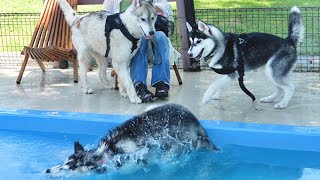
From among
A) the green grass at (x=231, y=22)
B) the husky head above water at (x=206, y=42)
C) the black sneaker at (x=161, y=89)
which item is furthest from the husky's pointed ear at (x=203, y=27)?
the green grass at (x=231, y=22)

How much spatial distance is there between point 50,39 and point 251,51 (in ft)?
8.71

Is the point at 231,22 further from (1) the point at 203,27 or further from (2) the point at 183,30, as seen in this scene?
(1) the point at 203,27

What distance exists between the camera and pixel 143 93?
15.8ft

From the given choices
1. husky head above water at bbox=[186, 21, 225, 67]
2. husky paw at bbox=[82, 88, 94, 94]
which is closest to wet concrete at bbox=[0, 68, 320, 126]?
husky paw at bbox=[82, 88, 94, 94]

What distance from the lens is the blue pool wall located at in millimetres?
3561

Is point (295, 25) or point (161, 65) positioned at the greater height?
point (295, 25)

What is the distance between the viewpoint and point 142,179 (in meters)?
3.36

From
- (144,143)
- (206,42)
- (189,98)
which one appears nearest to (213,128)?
(144,143)

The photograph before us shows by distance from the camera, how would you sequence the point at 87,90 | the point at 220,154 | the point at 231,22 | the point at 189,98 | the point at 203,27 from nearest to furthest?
the point at 220,154 < the point at 203,27 < the point at 189,98 < the point at 87,90 < the point at 231,22

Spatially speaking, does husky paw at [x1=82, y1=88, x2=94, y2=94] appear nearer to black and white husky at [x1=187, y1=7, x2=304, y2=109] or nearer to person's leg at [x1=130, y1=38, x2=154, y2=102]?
person's leg at [x1=130, y1=38, x2=154, y2=102]

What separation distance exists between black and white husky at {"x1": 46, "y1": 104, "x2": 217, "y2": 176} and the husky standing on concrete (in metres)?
1.12

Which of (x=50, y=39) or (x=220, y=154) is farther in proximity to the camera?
(x=50, y=39)

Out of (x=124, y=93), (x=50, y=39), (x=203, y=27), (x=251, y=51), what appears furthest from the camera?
(x=50, y=39)

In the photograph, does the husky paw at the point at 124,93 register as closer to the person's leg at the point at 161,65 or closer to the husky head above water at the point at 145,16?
the person's leg at the point at 161,65
